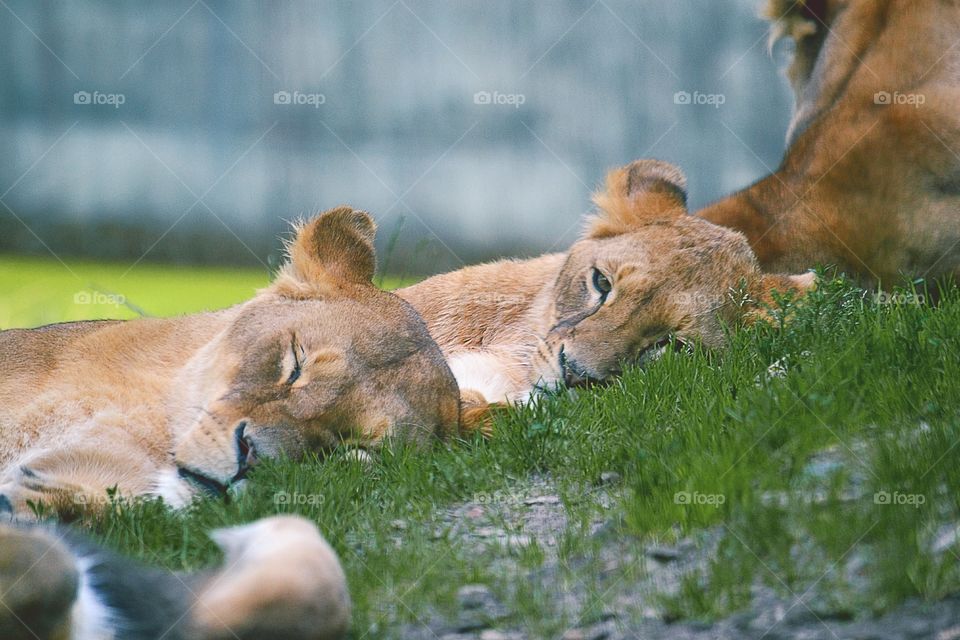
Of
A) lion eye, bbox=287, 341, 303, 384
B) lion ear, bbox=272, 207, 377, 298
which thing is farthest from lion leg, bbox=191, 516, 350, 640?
lion ear, bbox=272, 207, 377, 298

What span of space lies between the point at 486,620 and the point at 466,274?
3.23 metres

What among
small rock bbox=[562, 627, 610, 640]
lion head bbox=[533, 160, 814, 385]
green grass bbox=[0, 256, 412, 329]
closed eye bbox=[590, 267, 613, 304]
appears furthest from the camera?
green grass bbox=[0, 256, 412, 329]

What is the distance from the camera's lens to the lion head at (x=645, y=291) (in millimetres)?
4750

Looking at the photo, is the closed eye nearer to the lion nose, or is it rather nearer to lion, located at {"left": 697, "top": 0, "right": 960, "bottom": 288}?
lion, located at {"left": 697, "top": 0, "right": 960, "bottom": 288}

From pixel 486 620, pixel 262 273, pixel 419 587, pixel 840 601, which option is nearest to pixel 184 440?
pixel 419 587

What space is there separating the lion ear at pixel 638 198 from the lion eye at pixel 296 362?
1.95m

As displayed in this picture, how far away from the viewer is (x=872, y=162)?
517 cm

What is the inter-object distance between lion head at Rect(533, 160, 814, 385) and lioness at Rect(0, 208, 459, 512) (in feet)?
2.36
